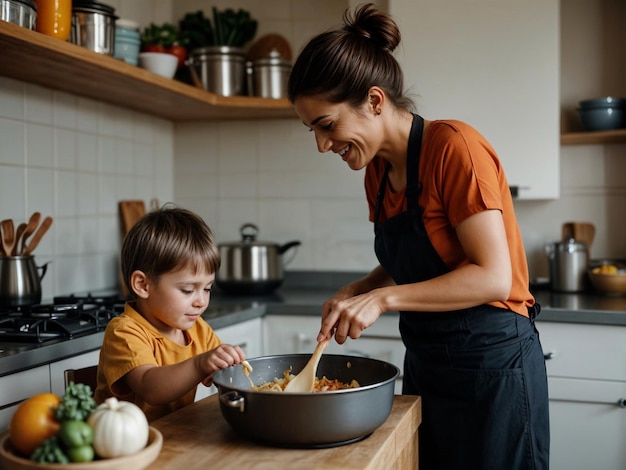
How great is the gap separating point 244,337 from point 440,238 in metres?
1.15

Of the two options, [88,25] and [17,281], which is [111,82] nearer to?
[88,25]

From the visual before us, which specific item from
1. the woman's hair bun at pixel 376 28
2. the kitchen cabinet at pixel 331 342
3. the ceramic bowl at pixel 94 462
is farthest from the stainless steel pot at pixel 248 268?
the ceramic bowl at pixel 94 462

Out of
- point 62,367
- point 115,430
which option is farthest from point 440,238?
point 62,367

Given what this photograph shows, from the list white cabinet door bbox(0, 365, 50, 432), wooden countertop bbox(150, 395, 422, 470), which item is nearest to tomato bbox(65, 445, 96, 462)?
wooden countertop bbox(150, 395, 422, 470)

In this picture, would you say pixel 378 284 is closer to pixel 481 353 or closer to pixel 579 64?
pixel 481 353

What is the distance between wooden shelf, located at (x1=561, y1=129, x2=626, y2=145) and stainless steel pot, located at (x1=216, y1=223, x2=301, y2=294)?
3.75 ft

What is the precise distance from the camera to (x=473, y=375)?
1.61 metres

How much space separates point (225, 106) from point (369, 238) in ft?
2.55

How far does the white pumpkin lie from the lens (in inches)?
37.8

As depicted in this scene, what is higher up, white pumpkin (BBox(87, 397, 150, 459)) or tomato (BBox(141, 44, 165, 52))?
tomato (BBox(141, 44, 165, 52))

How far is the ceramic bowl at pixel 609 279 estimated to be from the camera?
260 centimetres

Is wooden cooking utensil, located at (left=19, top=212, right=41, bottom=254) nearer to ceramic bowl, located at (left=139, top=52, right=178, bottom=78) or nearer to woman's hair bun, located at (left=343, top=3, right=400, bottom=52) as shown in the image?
ceramic bowl, located at (left=139, top=52, right=178, bottom=78)

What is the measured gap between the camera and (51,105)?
257 cm

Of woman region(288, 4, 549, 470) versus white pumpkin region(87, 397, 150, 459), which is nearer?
white pumpkin region(87, 397, 150, 459)
